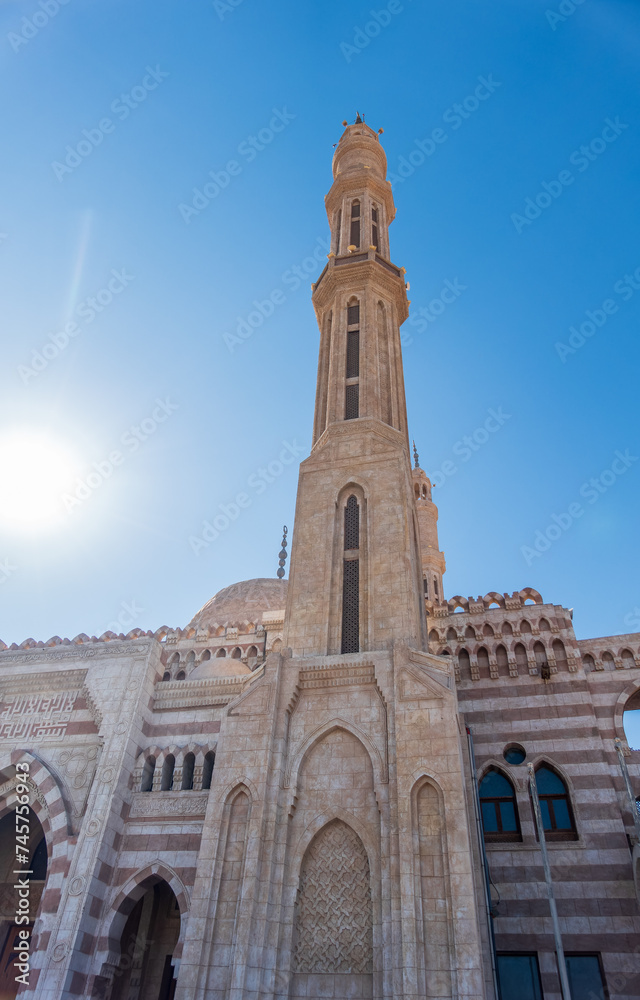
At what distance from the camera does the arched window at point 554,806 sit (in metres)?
19.0

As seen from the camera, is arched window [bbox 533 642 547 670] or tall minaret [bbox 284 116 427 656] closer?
tall minaret [bbox 284 116 427 656]

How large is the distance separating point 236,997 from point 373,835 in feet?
12.8

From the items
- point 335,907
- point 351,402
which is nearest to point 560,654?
point 351,402

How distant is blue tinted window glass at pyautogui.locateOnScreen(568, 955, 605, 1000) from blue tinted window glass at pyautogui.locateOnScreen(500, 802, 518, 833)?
3167mm

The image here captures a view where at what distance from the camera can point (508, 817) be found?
19703mm

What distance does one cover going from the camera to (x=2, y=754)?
20.5 metres

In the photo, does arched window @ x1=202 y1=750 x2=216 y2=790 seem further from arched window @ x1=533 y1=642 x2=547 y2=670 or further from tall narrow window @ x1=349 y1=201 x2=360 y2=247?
tall narrow window @ x1=349 y1=201 x2=360 y2=247

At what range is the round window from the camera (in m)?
20.4

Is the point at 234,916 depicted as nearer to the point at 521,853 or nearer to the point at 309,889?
the point at 309,889

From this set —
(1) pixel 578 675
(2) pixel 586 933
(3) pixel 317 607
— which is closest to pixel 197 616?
(3) pixel 317 607

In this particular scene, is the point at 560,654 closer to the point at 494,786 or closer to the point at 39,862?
the point at 494,786

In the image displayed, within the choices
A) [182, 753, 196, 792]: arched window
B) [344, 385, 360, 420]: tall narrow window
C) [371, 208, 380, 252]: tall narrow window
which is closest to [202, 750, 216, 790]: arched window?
[182, 753, 196, 792]: arched window

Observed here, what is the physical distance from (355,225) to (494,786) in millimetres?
22295

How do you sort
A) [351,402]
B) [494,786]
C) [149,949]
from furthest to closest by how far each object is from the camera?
[351,402], [494,786], [149,949]
